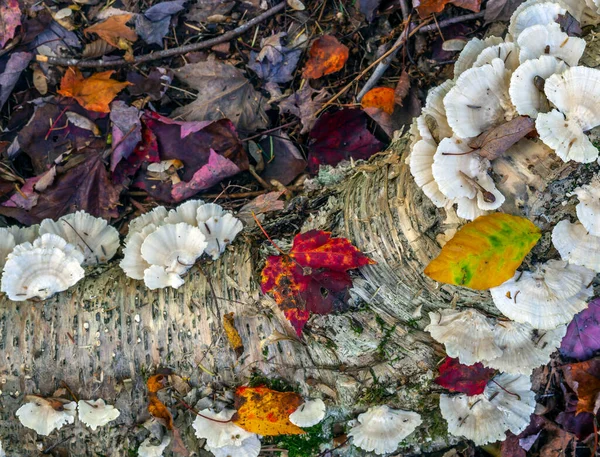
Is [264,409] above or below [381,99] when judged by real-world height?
below

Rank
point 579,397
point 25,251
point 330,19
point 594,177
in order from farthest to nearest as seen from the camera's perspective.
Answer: point 330,19 → point 579,397 → point 25,251 → point 594,177

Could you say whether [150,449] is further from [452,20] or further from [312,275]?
[452,20]

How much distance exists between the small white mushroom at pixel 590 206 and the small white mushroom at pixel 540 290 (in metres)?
0.35

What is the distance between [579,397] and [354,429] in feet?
7.13

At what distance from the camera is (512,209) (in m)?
2.42

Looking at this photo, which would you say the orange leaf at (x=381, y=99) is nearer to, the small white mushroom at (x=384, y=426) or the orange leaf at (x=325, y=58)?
the orange leaf at (x=325, y=58)

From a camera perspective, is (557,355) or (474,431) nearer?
(474,431)

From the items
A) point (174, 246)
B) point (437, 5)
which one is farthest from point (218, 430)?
point (437, 5)

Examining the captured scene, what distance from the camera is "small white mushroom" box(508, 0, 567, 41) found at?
98.7 inches

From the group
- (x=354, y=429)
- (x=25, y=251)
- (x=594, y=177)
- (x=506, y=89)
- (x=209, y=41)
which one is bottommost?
(x=354, y=429)

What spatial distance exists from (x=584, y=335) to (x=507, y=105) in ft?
9.16

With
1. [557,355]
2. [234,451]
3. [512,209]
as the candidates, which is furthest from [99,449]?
[557,355]

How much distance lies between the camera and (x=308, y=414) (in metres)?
3.23

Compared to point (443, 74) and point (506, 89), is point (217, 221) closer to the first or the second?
point (506, 89)
